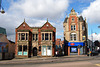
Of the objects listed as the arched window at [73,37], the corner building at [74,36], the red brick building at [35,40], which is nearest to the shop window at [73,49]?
the corner building at [74,36]

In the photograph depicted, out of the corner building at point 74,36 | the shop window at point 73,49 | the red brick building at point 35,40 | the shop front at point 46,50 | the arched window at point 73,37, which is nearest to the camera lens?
the red brick building at point 35,40

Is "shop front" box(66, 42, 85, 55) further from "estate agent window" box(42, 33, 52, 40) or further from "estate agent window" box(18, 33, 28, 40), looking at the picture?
"estate agent window" box(18, 33, 28, 40)

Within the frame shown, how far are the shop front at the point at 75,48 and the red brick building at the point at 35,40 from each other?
28.7ft

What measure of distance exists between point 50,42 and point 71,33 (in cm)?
1087

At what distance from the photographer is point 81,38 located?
41.9m

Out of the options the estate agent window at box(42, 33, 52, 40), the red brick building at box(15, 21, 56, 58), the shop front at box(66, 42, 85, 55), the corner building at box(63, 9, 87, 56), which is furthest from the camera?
the corner building at box(63, 9, 87, 56)

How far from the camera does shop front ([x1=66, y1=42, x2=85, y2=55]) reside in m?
41.4

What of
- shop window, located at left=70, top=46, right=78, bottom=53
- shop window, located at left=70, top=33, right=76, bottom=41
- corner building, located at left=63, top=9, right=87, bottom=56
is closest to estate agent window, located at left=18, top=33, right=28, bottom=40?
corner building, located at left=63, top=9, right=87, bottom=56

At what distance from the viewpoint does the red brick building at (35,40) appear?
34562 millimetres

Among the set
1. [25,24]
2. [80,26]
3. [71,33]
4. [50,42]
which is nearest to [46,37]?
[50,42]

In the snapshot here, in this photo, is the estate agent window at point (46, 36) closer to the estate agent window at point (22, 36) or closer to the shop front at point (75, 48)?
the estate agent window at point (22, 36)

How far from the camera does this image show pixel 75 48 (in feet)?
138

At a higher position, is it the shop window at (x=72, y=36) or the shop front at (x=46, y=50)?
the shop window at (x=72, y=36)

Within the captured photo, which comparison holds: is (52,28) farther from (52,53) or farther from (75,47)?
(75,47)
